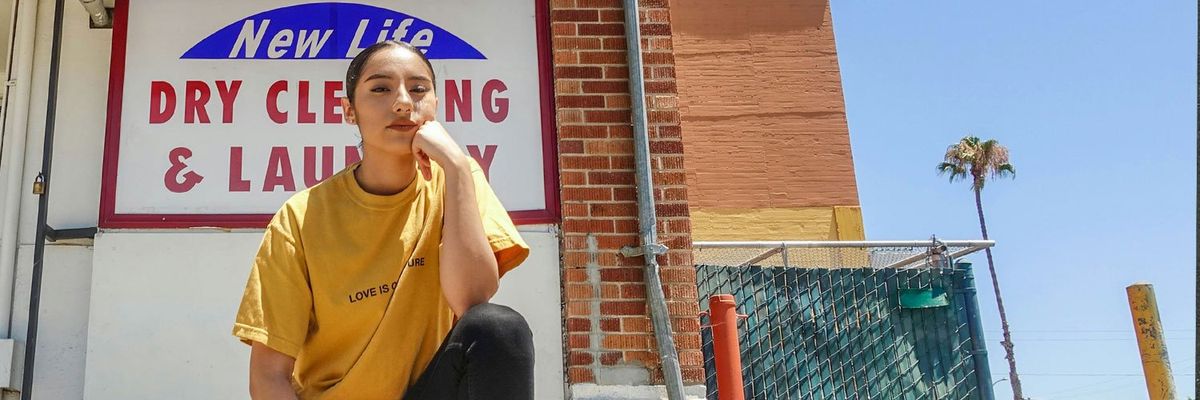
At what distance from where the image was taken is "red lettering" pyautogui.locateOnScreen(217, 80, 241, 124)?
4625 mm

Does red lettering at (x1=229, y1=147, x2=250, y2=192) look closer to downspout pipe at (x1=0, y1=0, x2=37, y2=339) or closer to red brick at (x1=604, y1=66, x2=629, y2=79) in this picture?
downspout pipe at (x1=0, y1=0, x2=37, y2=339)

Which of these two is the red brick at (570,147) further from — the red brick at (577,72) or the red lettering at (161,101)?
the red lettering at (161,101)

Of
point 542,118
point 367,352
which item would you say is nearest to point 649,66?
point 542,118

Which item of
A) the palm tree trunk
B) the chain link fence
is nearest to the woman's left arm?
the chain link fence

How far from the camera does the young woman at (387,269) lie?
2010mm

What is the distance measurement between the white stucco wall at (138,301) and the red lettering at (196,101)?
42cm

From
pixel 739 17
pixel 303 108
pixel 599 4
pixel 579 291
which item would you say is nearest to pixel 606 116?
pixel 599 4

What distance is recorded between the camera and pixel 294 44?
4.75 meters

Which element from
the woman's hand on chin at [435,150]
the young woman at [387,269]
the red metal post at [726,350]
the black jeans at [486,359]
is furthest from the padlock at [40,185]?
the black jeans at [486,359]

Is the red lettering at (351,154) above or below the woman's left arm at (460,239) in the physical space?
above

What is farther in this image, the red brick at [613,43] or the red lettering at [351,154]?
the red brick at [613,43]

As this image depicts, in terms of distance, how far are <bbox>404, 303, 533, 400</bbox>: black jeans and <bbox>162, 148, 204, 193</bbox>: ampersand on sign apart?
9.95 ft

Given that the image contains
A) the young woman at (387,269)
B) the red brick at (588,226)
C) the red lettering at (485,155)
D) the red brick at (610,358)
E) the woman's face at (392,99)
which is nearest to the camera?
the young woman at (387,269)

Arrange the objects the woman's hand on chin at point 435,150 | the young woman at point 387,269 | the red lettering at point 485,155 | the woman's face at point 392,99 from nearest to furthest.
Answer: the young woman at point 387,269 < the woman's hand on chin at point 435,150 < the woman's face at point 392,99 < the red lettering at point 485,155
